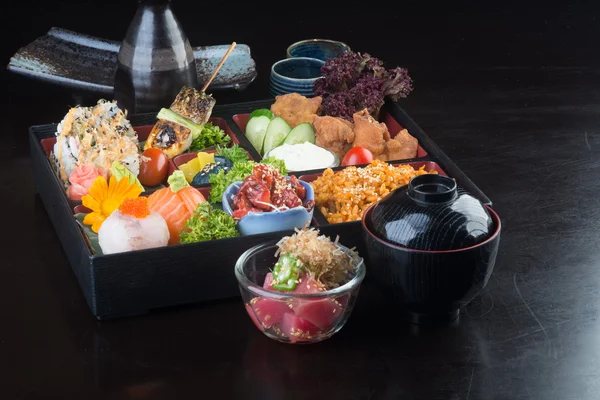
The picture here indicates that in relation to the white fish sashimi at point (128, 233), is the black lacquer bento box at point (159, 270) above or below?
below

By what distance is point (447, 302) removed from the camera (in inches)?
106

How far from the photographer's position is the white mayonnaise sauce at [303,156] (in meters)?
3.39

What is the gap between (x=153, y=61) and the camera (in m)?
3.68

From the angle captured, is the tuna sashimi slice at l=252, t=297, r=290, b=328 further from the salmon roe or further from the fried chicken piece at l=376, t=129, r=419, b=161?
the fried chicken piece at l=376, t=129, r=419, b=161

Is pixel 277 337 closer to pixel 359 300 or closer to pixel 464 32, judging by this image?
pixel 359 300

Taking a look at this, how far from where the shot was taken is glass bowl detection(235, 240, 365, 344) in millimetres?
2578

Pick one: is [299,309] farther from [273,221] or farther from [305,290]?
[273,221]

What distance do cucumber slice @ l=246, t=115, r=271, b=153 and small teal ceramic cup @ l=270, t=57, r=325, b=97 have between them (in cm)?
30

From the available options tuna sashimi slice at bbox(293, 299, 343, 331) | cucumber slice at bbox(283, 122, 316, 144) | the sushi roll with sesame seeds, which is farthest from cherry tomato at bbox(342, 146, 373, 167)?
tuna sashimi slice at bbox(293, 299, 343, 331)

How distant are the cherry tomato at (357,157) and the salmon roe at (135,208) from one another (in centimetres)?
78

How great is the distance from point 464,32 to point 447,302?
2350 mm

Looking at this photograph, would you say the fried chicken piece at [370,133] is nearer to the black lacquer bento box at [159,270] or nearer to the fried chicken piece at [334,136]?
the fried chicken piece at [334,136]

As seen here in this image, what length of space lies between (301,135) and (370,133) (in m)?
0.22

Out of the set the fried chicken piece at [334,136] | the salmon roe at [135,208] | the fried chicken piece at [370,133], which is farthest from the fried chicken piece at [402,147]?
the salmon roe at [135,208]
